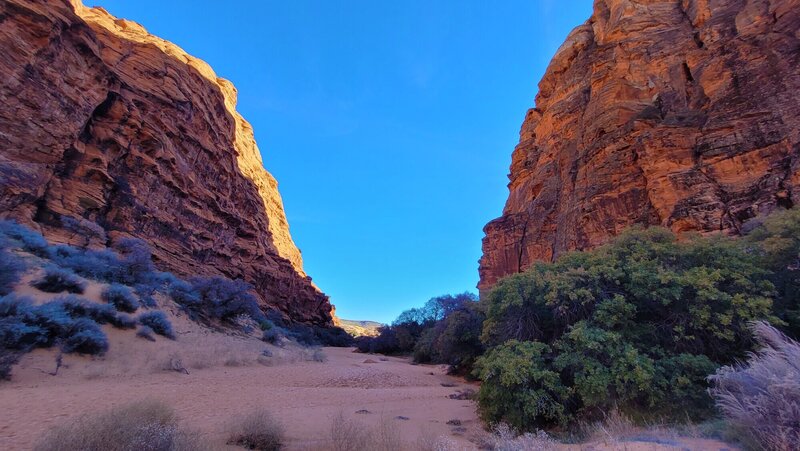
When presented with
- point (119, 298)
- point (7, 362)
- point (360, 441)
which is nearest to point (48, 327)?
point (7, 362)

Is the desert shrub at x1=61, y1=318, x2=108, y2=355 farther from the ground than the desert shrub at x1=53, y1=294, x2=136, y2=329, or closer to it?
closer to it

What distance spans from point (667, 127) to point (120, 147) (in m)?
36.4

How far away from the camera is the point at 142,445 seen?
154 inches

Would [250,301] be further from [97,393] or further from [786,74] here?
[786,74]

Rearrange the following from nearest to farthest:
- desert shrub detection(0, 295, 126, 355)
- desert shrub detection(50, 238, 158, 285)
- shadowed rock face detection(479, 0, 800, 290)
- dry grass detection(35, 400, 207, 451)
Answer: dry grass detection(35, 400, 207, 451) → desert shrub detection(0, 295, 126, 355) → desert shrub detection(50, 238, 158, 285) → shadowed rock face detection(479, 0, 800, 290)

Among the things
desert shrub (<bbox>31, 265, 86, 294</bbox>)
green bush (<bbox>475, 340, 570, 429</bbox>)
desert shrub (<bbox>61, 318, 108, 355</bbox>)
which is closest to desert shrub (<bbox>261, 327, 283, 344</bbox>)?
desert shrub (<bbox>31, 265, 86, 294</bbox>)

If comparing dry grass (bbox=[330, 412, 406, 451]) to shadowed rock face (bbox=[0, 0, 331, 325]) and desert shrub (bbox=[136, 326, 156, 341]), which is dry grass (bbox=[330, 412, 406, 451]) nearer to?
desert shrub (bbox=[136, 326, 156, 341])

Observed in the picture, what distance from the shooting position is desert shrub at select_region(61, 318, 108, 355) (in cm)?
1021

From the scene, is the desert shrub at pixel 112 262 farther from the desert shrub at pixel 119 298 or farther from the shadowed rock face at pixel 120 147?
the desert shrub at pixel 119 298

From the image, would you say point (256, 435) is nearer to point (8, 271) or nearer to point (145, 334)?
A: point (145, 334)

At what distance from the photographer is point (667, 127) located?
67.5ft

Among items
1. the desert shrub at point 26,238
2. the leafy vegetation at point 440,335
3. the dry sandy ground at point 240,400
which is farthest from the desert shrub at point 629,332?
the desert shrub at point 26,238

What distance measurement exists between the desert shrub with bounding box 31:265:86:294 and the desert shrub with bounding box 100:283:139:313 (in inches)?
32.2

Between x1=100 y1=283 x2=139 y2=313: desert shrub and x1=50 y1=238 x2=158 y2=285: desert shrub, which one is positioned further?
x1=50 y1=238 x2=158 y2=285: desert shrub
